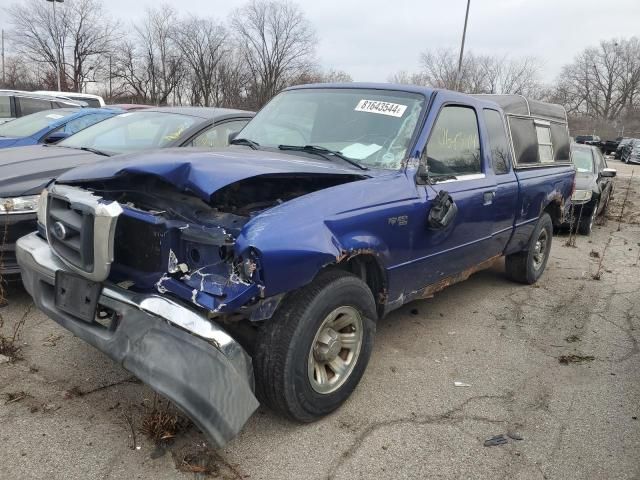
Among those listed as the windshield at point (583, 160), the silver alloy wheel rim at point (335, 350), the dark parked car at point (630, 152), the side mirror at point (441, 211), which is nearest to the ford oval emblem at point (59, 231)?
the silver alloy wheel rim at point (335, 350)

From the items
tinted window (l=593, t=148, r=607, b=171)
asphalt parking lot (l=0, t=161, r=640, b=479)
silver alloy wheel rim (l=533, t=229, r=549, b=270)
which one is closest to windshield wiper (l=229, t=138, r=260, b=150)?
asphalt parking lot (l=0, t=161, r=640, b=479)

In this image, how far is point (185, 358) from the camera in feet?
7.13

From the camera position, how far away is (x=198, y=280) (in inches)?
94.6

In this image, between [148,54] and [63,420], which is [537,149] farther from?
[148,54]

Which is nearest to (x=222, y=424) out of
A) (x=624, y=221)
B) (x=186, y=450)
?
(x=186, y=450)

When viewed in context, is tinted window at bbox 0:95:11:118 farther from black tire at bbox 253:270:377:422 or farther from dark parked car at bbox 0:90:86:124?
black tire at bbox 253:270:377:422

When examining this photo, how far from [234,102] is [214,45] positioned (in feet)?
26.8

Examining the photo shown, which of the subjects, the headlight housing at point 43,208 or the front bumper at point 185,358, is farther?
the headlight housing at point 43,208

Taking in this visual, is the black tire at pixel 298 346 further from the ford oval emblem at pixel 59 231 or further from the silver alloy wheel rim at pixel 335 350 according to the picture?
the ford oval emblem at pixel 59 231

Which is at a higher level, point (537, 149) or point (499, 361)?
point (537, 149)

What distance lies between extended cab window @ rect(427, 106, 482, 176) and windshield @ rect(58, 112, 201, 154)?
2.63 meters

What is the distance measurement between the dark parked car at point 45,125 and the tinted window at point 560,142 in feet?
18.3

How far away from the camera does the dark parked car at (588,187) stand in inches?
345

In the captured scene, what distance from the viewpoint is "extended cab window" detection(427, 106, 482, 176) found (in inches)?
141
